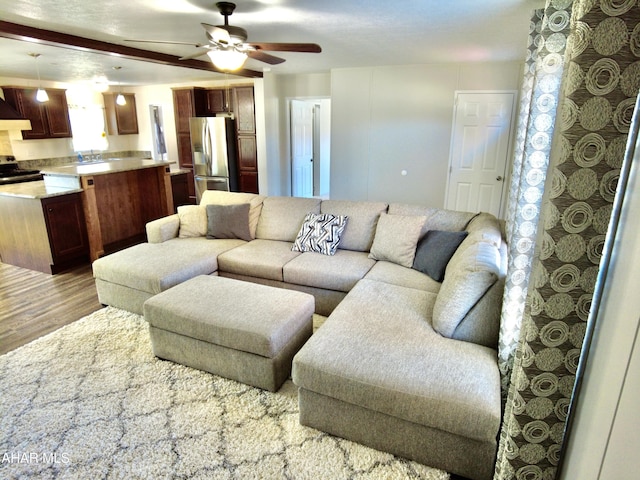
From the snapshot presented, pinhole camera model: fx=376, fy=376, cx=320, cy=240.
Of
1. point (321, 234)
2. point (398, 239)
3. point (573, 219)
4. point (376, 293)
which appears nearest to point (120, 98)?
point (321, 234)

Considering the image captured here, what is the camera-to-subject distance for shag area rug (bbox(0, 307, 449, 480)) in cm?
178

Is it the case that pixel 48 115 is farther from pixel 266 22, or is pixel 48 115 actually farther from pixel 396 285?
pixel 396 285

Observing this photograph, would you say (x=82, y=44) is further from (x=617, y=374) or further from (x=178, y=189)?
(x=617, y=374)

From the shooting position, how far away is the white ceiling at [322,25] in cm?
273

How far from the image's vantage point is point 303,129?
7.33 meters

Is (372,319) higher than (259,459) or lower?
higher

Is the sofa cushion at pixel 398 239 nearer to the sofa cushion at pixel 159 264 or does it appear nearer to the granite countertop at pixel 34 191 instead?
the sofa cushion at pixel 159 264

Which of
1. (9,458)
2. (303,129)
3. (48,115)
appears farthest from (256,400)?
(48,115)

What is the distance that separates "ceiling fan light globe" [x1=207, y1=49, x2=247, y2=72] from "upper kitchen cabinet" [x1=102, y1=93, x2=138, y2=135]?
646cm

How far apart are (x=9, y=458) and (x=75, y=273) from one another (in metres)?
2.74

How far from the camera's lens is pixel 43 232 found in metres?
4.09

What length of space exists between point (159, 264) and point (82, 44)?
241cm

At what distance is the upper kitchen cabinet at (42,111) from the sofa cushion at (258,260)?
5795 millimetres

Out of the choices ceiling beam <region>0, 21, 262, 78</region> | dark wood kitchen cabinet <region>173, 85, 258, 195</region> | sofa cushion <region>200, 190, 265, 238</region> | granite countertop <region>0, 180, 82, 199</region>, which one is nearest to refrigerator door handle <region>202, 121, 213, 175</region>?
dark wood kitchen cabinet <region>173, 85, 258, 195</region>
